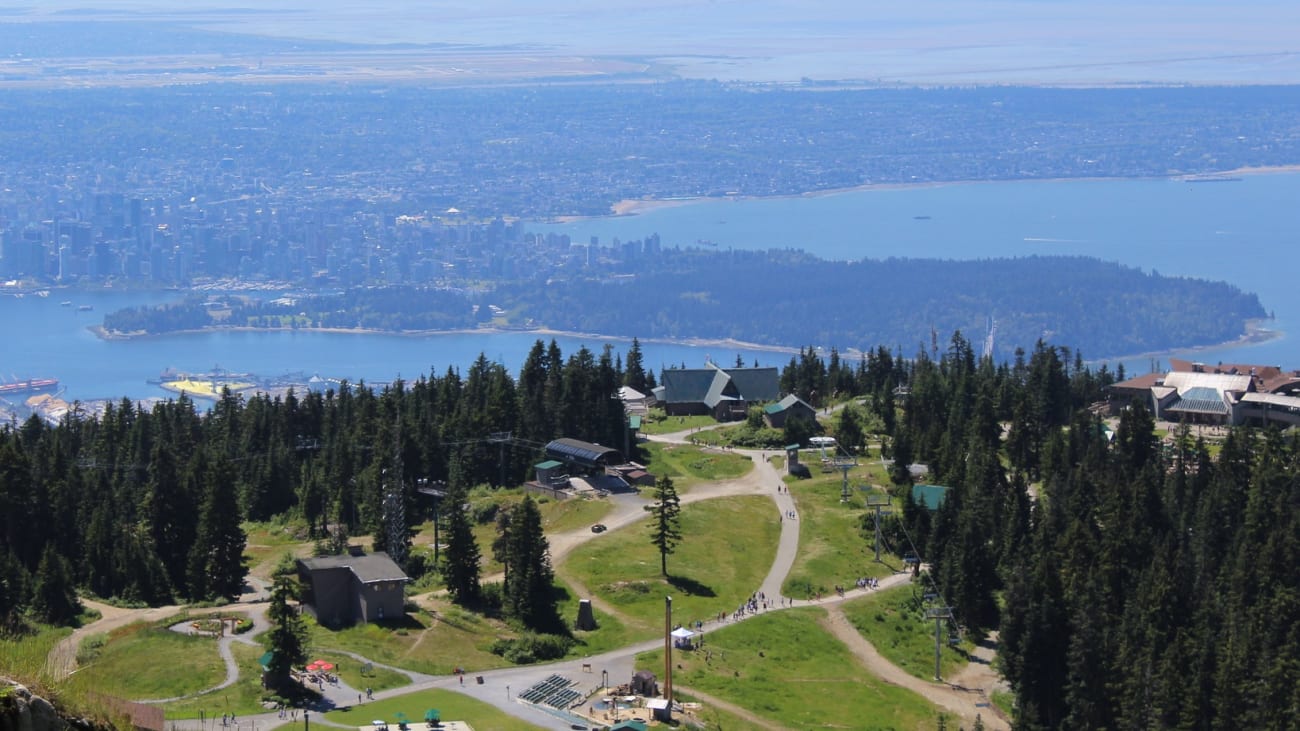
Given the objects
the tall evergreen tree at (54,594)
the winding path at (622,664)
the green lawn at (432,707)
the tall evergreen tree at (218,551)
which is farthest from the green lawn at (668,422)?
the green lawn at (432,707)

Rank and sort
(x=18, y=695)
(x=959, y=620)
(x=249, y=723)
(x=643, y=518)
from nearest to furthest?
(x=18, y=695)
(x=249, y=723)
(x=959, y=620)
(x=643, y=518)

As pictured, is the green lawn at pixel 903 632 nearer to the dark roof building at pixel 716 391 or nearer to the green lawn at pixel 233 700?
the green lawn at pixel 233 700

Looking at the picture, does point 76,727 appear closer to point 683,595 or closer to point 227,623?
point 227,623

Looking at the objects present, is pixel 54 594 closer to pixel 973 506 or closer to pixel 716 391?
pixel 973 506

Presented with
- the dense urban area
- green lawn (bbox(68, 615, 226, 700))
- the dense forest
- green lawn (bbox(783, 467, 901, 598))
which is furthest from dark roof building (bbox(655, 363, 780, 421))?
green lawn (bbox(68, 615, 226, 700))

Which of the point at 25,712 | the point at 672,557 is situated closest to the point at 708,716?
the point at 672,557

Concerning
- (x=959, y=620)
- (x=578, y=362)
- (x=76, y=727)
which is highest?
(x=76, y=727)

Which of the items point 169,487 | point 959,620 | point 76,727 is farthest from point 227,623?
point 76,727
